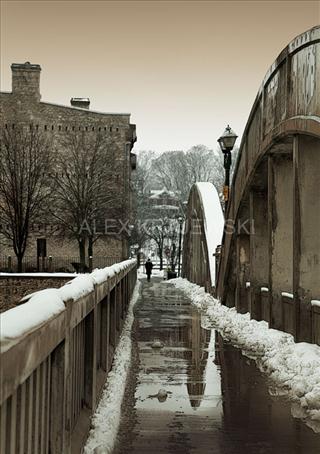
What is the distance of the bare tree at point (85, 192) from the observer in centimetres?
4072

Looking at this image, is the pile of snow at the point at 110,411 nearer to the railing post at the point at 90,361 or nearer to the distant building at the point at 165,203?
the railing post at the point at 90,361

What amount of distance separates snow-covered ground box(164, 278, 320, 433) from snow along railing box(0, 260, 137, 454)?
→ 2.24 meters

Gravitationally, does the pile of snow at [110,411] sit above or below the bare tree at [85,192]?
below

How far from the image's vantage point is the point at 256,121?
14.5m

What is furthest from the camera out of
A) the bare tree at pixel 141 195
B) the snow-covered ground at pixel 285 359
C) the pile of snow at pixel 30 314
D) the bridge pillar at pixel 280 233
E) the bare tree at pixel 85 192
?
the bare tree at pixel 141 195

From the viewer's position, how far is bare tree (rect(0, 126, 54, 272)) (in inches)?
1363

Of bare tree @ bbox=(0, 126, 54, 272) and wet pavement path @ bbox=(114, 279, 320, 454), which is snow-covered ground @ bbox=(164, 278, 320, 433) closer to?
wet pavement path @ bbox=(114, 279, 320, 454)

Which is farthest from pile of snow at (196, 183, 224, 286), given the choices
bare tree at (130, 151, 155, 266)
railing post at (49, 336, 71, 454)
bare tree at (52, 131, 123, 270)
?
bare tree at (130, 151, 155, 266)

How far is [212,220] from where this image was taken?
26875 mm

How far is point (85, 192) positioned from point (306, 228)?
32.0 m

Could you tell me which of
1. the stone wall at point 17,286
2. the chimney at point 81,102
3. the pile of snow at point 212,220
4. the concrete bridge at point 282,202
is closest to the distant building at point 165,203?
the chimney at point 81,102

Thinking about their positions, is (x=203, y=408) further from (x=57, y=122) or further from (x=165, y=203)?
(x=165, y=203)

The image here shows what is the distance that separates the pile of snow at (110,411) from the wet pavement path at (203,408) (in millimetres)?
90

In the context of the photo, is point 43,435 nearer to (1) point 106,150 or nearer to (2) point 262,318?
(2) point 262,318
